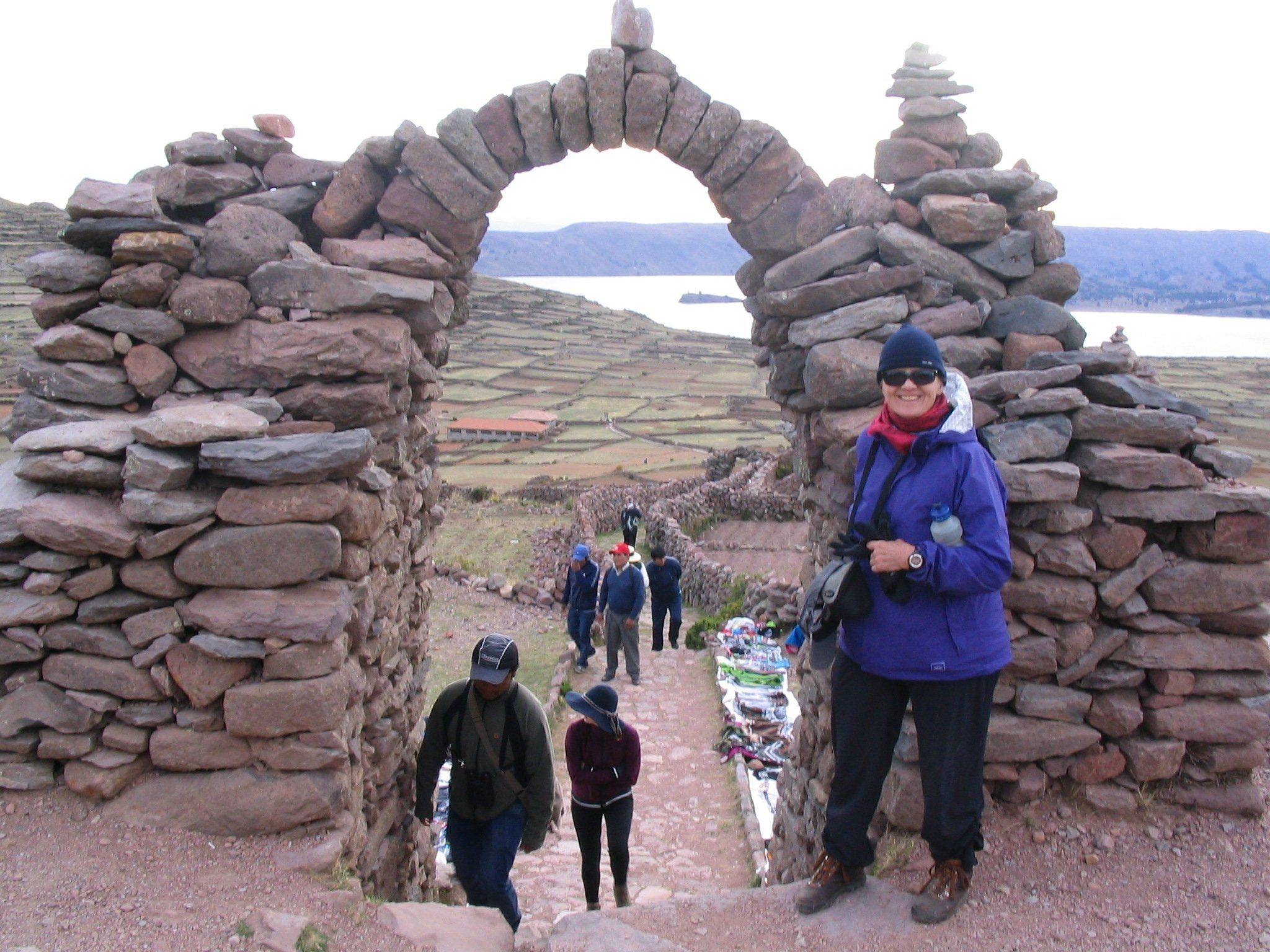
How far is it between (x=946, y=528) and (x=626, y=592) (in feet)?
28.6

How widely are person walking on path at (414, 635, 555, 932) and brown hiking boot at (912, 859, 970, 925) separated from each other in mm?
2180

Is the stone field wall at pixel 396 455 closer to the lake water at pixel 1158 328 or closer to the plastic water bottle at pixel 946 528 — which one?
the plastic water bottle at pixel 946 528

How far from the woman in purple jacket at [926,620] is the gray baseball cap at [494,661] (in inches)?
72.6

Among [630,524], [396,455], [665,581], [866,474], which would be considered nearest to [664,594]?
[665,581]

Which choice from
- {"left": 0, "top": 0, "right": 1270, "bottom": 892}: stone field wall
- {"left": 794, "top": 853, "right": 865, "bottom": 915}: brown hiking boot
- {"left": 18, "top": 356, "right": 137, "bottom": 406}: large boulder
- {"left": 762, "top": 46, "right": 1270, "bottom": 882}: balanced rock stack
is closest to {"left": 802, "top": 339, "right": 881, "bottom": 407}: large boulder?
{"left": 0, "top": 0, "right": 1270, "bottom": 892}: stone field wall

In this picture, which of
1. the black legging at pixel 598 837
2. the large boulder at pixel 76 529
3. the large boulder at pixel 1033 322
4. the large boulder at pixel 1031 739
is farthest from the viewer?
the black legging at pixel 598 837

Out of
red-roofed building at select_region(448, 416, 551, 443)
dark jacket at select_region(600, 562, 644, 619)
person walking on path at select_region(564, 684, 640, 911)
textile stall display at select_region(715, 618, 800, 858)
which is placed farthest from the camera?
red-roofed building at select_region(448, 416, 551, 443)

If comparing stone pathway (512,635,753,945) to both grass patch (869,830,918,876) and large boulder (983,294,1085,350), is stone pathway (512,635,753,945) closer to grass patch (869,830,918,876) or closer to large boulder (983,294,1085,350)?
grass patch (869,830,918,876)

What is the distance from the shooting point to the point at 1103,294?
13262cm

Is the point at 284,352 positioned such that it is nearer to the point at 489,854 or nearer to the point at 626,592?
the point at 489,854

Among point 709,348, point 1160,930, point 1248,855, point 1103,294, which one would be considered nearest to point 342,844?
point 1160,930

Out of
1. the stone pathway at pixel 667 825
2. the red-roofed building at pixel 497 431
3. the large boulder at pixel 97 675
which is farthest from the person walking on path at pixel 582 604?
the red-roofed building at pixel 497 431

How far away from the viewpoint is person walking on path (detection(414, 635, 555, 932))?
522 cm

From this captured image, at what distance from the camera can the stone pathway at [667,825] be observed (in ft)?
23.4
